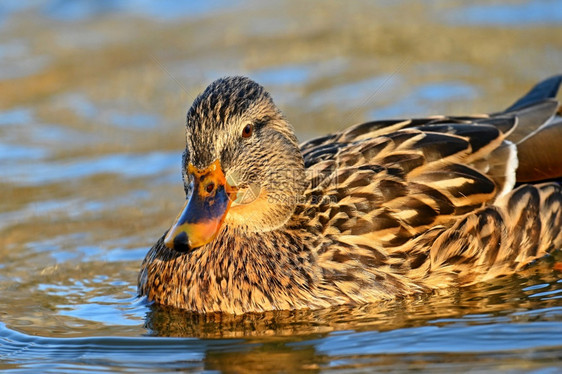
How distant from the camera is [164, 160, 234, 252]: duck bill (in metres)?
6.98

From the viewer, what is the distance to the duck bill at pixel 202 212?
275 inches

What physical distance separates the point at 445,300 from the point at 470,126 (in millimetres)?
1652

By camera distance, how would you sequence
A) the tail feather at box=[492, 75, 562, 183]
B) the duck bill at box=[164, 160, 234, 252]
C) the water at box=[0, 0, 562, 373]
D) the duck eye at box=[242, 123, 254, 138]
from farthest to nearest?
the tail feather at box=[492, 75, 562, 183] < the duck eye at box=[242, 123, 254, 138] < the duck bill at box=[164, 160, 234, 252] < the water at box=[0, 0, 562, 373]

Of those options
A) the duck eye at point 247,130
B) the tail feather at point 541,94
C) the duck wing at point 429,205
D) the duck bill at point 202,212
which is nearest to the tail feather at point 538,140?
the duck wing at point 429,205

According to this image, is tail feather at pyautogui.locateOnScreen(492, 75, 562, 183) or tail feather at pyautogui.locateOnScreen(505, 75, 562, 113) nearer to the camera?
tail feather at pyautogui.locateOnScreen(492, 75, 562, 183)

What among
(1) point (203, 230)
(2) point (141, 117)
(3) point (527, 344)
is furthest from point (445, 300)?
(2) point (141, 117)

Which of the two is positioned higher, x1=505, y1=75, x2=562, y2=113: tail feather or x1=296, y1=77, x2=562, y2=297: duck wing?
x1=505, y1=75, x2=562, y2=113: tail feather

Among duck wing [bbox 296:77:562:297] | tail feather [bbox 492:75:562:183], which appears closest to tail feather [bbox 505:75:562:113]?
tail feather [bbox 492:75:562:183]

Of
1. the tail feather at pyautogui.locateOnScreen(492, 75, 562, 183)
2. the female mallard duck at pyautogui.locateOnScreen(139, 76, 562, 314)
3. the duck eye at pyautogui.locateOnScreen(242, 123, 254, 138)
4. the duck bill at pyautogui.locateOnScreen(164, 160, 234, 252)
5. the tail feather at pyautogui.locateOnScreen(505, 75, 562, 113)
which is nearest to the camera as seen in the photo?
the duck bill at pyautogui.locateOnScreen(164, 160, 234, 252)

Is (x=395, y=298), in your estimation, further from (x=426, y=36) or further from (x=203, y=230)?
(x=426, y=36)

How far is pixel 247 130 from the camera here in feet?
24.6

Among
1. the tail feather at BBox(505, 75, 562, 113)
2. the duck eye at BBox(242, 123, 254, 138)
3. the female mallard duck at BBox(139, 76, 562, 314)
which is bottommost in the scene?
the female mallard duck at BBox(139, 76, 562, 314)

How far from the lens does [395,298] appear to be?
24.9 feet

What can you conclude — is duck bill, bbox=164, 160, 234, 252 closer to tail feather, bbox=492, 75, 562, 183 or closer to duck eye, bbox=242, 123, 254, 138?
duck eye, bbox=242, 123, 254, 138
